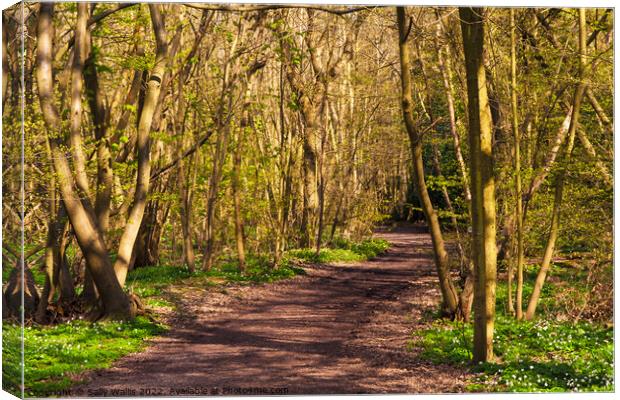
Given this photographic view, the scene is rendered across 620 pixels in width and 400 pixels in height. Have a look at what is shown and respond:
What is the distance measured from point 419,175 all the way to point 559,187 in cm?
202

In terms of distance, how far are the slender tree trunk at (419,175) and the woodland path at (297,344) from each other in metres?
0.69

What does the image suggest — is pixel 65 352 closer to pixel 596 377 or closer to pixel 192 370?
pixel 192 370

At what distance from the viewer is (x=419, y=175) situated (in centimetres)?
1211

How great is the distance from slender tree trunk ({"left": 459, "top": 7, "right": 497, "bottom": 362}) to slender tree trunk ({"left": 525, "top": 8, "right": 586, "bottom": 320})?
2055mm

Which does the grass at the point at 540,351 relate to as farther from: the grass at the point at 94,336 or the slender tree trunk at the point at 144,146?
the slender tree trunk at the point at 144,146

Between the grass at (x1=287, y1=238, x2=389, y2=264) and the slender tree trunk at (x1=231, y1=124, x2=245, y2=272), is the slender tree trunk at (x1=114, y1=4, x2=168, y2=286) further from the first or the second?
the grass at (x1=287, y1=238, x2=389, y2=264)

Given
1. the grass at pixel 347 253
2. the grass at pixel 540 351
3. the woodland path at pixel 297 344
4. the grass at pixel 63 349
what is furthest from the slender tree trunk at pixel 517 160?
the grass at pixel 347 253

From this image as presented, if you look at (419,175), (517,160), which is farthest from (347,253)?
(517,160)

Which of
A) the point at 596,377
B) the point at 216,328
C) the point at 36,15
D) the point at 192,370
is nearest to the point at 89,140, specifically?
the point at 36,15

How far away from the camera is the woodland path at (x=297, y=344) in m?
9.23

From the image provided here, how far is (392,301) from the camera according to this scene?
49.8ft

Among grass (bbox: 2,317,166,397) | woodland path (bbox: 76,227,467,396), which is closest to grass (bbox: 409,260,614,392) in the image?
woodland path (bbox: 76,227,467,396)

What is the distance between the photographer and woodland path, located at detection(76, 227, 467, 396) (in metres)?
9.23

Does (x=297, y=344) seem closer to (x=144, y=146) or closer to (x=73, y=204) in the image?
(x=73, y=204)
